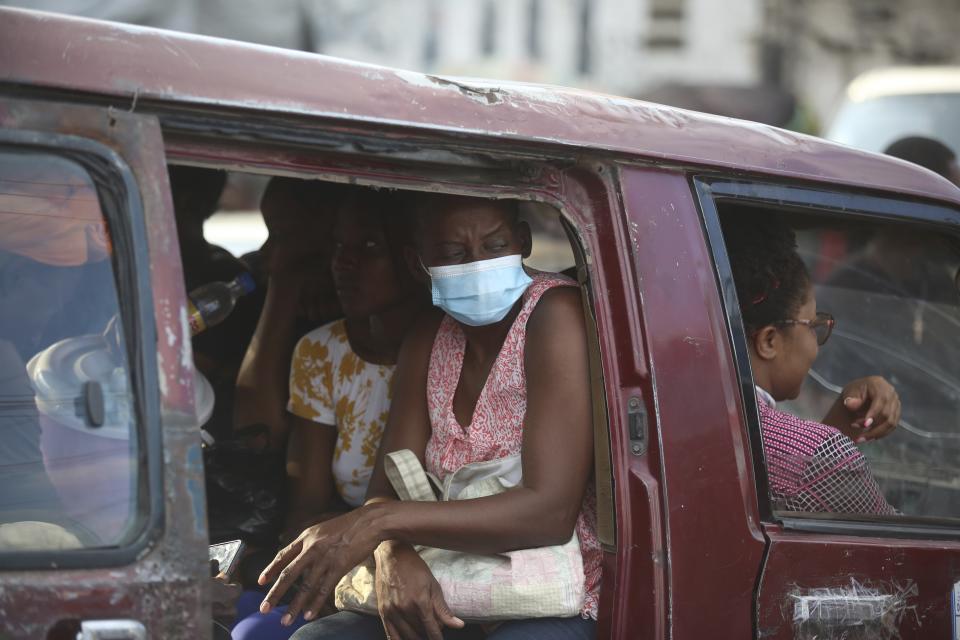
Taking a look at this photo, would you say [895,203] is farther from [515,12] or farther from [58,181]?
[515,12]

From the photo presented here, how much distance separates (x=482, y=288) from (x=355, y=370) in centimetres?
87

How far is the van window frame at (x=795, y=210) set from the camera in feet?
6.72

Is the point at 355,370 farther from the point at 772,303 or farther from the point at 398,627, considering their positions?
the point at 772,303

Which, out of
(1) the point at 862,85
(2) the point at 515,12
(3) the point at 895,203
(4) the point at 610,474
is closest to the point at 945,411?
(3) the point at 895,203

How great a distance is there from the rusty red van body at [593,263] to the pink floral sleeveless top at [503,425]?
0.16 metres

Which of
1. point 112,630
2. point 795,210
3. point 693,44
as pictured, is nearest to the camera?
point 112,630

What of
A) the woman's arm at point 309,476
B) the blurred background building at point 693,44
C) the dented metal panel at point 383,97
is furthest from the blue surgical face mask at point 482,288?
the blurred background building at point 693,44

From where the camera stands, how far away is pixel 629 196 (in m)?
2.00

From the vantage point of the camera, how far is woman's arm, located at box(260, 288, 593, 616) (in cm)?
204

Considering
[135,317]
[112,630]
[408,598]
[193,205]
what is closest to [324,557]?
[408,598]

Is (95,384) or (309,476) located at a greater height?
(95,384)

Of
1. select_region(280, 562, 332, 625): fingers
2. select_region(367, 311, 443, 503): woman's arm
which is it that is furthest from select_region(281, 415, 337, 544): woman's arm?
select_region(280, 562, 332, 625): fingers

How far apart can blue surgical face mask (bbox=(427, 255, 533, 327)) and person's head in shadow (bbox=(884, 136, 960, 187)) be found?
3563 millimetres

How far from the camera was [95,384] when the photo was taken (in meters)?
1.59
